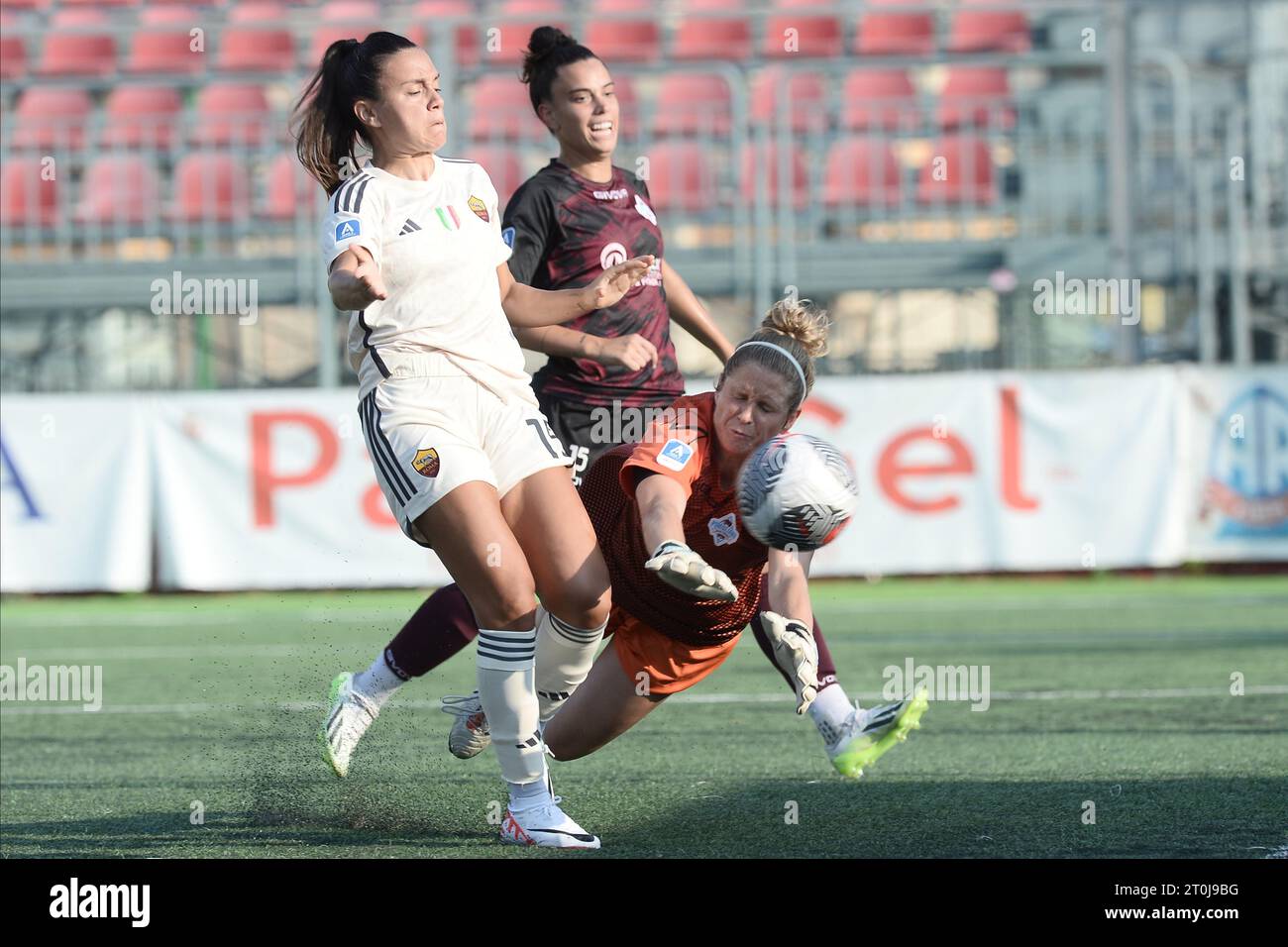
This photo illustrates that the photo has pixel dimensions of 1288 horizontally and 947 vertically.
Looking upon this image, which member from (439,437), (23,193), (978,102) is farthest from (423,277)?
(23,193)

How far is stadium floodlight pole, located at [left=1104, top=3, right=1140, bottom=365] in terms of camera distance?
13625 mm

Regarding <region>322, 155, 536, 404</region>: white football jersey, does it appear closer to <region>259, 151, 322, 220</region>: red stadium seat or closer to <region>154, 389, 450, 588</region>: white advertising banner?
<region>154, 389, 450, 588</region>: white advertising banner

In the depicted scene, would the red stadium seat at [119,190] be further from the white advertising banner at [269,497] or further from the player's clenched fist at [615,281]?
the player's clenched fist at [615,281]

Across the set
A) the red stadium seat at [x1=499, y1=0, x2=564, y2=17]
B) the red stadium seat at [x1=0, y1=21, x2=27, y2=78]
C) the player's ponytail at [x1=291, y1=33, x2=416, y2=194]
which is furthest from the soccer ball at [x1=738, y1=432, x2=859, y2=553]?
the red stadium seat at [x1=0, y1=21, x2=27, y2=78]

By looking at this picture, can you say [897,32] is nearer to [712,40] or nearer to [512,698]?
[712,40]

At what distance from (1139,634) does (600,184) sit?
17.0ft

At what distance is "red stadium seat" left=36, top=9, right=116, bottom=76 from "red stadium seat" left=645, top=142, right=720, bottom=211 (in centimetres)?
562

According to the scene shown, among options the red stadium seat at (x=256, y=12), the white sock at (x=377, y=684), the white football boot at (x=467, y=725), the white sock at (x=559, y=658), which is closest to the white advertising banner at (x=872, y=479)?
the red stadium seat at (x=256, y=12)

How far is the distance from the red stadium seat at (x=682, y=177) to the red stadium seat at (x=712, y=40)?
2.12 meters

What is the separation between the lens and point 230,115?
51.1ft

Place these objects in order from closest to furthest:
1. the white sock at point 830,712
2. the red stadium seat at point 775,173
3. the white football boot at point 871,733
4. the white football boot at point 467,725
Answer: the white football boot at point 871,733, the white sock at point 830,712, the white football boot at point 467,725, the red stadium seat at point 775,173

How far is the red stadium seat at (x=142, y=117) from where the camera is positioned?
1532 centimetres

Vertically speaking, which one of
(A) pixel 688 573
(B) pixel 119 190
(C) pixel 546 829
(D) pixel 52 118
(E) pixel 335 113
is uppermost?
(D) pixel 52 118

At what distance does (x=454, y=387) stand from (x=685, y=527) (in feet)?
2.28
